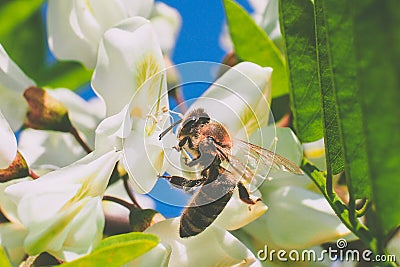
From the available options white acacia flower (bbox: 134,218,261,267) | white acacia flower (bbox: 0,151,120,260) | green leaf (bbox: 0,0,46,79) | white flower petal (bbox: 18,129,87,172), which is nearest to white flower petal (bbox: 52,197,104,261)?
white acacia flower (bbox: 0,151,120,260)

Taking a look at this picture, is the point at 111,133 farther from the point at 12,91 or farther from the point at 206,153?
the point at 12,91

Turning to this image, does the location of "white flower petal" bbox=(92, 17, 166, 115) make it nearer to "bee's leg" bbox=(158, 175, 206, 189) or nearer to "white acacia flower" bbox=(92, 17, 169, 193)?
"white acacia flower" bbox=(92, 17, 169, 193)

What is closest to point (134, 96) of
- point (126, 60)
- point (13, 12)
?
point (126, 60)

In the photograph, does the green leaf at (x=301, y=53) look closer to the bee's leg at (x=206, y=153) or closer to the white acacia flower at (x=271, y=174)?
the white acacia flower at (x=271, y=174)

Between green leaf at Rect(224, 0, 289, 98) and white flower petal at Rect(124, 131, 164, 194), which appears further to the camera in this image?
green leaf at Rect(224, 0, 289, 98)

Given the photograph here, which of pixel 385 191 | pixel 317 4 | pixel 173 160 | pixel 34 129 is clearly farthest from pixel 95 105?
pixel 385 191

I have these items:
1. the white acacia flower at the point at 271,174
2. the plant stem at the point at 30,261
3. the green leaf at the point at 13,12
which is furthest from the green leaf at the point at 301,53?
the green leaf at the point at 13,12
